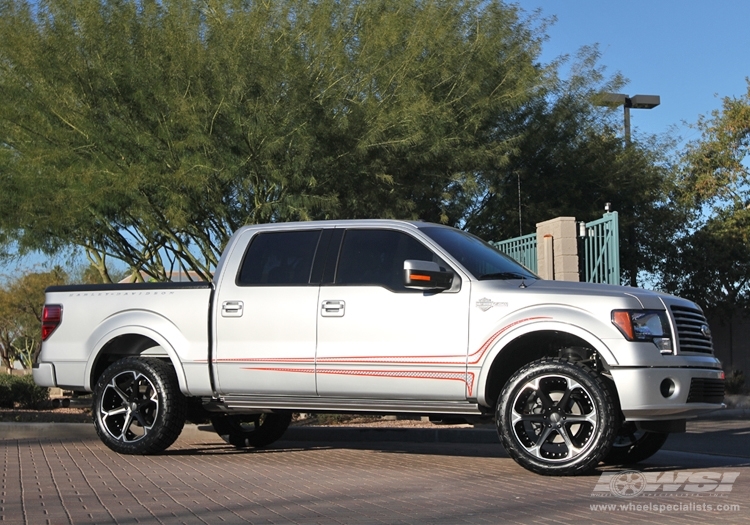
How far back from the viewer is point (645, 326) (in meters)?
8.17

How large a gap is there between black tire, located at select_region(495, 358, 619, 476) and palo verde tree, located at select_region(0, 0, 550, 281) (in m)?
8.38

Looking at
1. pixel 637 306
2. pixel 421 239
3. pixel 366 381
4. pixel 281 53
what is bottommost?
pixel 366 381

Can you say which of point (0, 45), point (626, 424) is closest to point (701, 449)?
point (626, 424)

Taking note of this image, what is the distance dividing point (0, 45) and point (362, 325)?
37.1ft

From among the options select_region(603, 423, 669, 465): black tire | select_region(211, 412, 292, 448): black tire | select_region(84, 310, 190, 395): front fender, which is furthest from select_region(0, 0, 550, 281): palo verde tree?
select_region(603, 423, 669, 465): black tire

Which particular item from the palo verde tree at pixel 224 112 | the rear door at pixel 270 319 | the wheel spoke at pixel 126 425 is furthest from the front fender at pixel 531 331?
the palo verde tree at pixel 224 112

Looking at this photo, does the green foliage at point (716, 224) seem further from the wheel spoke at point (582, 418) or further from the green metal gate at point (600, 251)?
the wheel spoke at point (582, 418)

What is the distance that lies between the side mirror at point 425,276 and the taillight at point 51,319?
377 centimetres

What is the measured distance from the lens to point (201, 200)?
1706 centimetres

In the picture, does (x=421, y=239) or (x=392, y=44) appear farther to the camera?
(x=392, y=44)

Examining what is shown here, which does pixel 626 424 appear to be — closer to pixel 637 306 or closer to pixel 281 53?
pixel 637 306

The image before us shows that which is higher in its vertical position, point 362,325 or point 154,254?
point 154,254

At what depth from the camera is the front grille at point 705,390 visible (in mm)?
8258

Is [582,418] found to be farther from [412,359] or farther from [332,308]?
[332,308]
